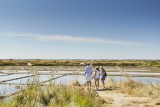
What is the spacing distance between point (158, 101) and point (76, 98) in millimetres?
4153

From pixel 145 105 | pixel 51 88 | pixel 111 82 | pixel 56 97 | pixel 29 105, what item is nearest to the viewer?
pixel 29 105

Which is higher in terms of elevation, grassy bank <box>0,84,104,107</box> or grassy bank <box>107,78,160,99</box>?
grassy bank <box>0,84,104,107</box>

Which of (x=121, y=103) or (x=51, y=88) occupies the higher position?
(x=51, y=88)

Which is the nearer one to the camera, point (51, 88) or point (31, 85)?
point (31, 85)

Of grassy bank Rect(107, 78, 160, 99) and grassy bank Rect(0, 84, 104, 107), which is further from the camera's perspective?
grassy bank Rect(107, 78, 160, 99)

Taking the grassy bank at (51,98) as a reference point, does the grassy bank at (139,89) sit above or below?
below

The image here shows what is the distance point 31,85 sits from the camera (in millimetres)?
8781

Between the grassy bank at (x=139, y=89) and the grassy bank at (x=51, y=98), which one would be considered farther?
the grassy bank at (x=139, y=89)

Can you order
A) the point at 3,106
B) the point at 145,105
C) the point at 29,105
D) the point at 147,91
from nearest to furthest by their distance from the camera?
the point at 3,106, the point at 29,105, the point at 145,105, the point at 147,91

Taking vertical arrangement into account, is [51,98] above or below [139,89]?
above

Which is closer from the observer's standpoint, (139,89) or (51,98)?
(51,98)

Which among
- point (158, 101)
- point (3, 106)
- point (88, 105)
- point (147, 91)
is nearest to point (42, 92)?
point (88, 105)

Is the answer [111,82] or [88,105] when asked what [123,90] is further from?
[88,105]

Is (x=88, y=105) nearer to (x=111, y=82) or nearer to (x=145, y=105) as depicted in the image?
(x=145, y=105)
